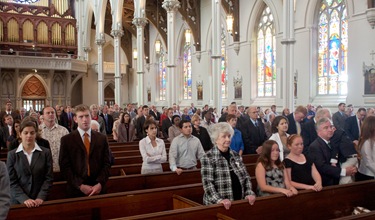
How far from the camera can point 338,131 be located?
4.84 metres

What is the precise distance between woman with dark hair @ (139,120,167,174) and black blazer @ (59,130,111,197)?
1.40 m

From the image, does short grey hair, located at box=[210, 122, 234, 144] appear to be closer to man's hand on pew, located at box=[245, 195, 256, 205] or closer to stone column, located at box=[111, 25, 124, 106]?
man's hand on pew, located at box=[245, 195, 256, 205]

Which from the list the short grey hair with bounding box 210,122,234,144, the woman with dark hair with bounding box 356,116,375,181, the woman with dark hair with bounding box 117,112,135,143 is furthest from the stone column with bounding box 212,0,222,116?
the short grey hair with bounding box 210,122,234,144

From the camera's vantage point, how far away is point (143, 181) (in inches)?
218

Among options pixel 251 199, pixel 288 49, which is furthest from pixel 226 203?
pixel 288 49

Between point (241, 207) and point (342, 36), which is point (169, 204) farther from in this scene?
point (342, 36)

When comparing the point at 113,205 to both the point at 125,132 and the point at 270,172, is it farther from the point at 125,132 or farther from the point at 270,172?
the point at 125,132

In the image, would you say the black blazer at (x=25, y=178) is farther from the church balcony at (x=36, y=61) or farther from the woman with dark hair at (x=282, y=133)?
the church balcony at (x=36, y=61)

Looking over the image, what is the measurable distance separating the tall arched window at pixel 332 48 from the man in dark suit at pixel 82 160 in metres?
13.9

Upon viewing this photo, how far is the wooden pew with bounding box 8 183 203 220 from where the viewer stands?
377 cm

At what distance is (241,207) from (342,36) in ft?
47.1

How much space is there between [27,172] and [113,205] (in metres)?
0.96

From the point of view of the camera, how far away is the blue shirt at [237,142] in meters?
7.10

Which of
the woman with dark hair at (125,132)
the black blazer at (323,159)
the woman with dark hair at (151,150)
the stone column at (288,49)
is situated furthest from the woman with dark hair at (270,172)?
the stone column at (288,49)
